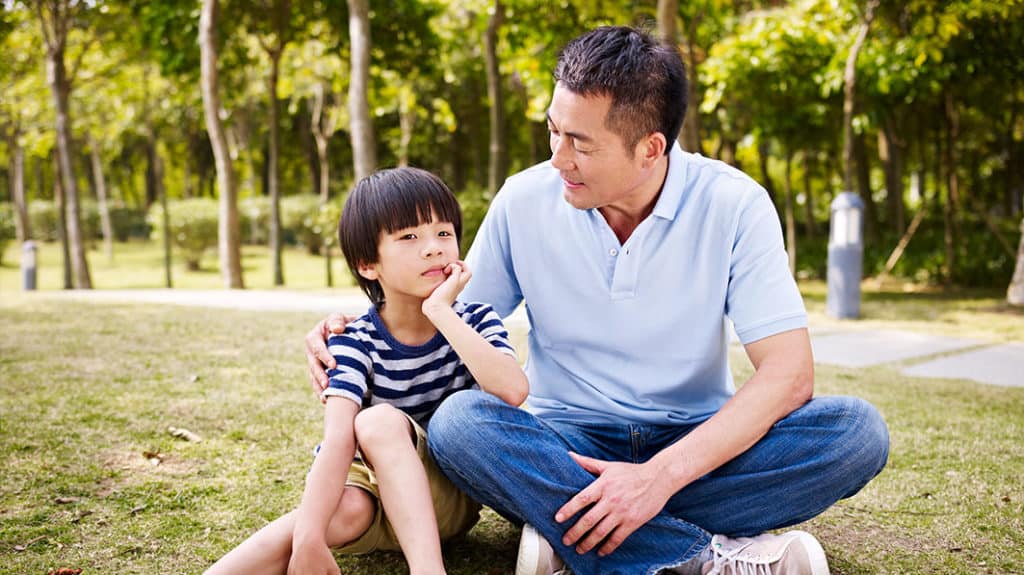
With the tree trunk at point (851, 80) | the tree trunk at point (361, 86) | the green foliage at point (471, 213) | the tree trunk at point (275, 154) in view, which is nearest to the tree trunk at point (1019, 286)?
the tree trunk at point (851, 80)

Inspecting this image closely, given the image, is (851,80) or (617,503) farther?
(851,80)

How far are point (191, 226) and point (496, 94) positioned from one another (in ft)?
30.6

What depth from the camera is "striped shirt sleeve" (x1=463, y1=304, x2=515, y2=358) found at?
221cm

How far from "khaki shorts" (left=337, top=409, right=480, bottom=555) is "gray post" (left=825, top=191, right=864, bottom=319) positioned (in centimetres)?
679

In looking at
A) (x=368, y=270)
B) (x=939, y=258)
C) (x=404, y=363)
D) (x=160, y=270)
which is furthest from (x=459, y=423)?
(x=160, y=270)

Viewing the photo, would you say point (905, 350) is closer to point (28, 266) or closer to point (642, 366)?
point (642, 366)

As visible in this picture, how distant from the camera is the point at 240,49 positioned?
42.1 ft

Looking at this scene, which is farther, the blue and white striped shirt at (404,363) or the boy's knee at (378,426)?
the blue and white striped shirt at (404,363)

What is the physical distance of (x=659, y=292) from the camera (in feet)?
7.61

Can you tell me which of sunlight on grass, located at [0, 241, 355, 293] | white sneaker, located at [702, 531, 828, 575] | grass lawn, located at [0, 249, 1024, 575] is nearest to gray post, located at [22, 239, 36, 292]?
sunlight on grass, located at [0, 241, 355, 293]

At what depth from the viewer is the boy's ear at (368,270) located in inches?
91.7

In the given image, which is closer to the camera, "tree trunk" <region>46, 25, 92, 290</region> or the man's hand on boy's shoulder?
the man's hand on boy's shoulder

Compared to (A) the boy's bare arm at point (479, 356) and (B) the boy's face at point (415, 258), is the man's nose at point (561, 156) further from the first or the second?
(A) the boy's bare arm at point (479, 356)

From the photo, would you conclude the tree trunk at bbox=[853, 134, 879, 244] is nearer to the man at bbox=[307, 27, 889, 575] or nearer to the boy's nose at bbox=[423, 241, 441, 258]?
the man at bbox=[307, 27, 889, 575]
